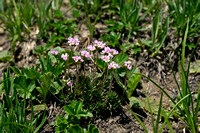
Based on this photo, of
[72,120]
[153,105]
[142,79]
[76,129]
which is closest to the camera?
[76,129]

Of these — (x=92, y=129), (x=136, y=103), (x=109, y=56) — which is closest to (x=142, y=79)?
(x=136, y=103)

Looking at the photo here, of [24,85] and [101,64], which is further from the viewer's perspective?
[101,64]

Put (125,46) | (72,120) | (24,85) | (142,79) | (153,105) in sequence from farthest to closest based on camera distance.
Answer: (125,46)
(142,79)
(153,105)
(24,85)
(72,120)

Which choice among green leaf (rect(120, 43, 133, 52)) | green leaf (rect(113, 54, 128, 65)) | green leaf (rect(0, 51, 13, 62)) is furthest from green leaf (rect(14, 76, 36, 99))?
green leaf (rect(120, 43, 133, 52))

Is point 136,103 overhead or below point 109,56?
below

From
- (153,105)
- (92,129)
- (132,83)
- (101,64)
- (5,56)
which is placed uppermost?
(5,56)

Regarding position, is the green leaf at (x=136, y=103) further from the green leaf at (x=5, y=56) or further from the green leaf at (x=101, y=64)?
the green leaf at (x=5, y=56)

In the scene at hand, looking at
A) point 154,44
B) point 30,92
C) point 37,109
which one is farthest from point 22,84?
point 154,44

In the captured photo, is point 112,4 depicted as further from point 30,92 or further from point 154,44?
point 30,92

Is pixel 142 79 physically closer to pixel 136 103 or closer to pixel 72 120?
pixel 136 103
